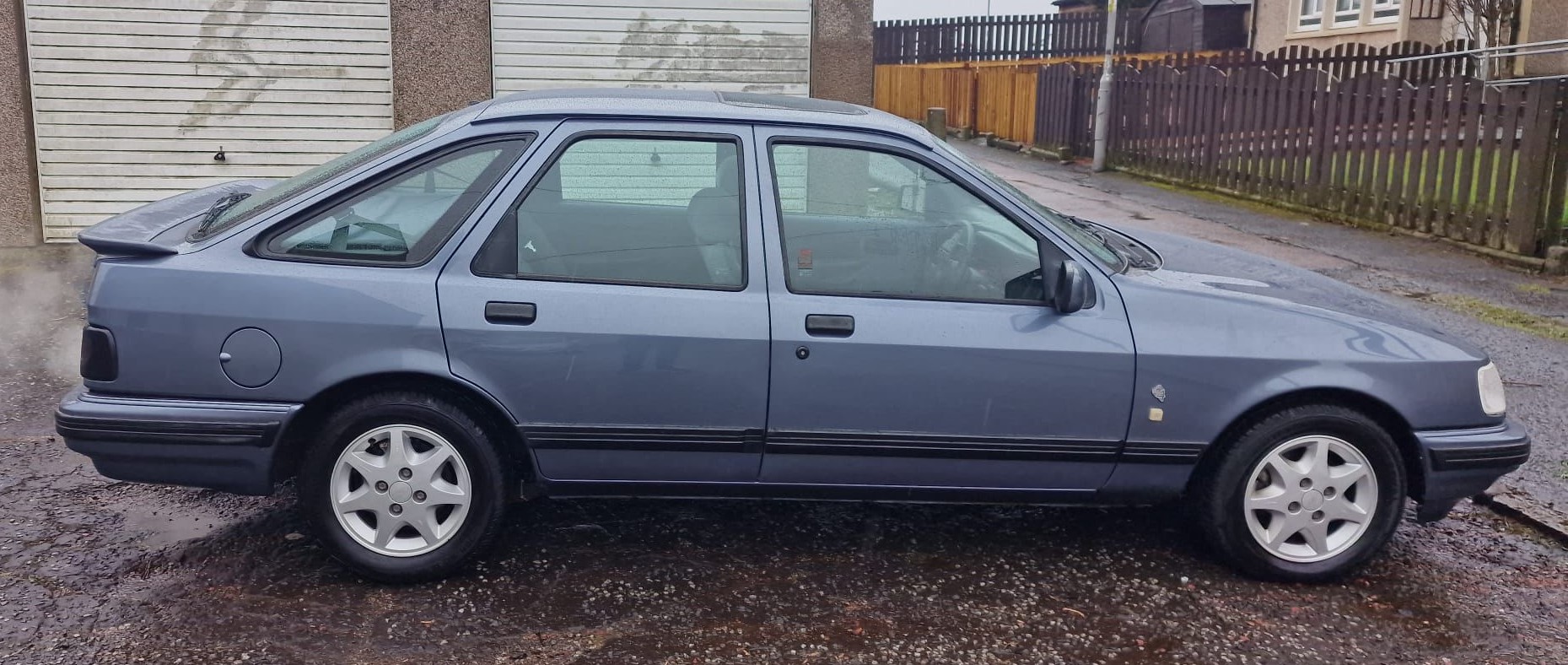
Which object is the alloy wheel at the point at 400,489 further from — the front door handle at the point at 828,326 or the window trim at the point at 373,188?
the front door handle at the point at 828,326

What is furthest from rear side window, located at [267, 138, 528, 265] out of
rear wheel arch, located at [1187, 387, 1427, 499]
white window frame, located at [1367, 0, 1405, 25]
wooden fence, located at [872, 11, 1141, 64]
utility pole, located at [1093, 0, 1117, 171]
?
wooden fence, located at [872, 11, 1141, 64]

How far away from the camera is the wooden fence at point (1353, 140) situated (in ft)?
34.7

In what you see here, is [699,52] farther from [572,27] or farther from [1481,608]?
[1481,608]

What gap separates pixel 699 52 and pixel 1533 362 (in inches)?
263

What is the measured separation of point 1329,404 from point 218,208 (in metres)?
3.88

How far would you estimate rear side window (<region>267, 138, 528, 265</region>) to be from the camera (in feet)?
13.7

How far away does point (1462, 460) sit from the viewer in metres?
4.33

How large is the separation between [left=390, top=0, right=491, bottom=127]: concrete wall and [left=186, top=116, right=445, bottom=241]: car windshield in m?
6.27

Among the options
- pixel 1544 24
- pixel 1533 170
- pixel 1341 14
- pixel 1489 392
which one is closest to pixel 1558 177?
pixel 1533 170

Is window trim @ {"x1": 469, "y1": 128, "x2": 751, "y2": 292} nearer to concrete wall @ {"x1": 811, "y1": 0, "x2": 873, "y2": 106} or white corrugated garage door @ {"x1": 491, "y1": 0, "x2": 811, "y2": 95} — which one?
white corrugated garage door @ {"x1": 491, "y1": 0, "x2": 811, "y2": 95}

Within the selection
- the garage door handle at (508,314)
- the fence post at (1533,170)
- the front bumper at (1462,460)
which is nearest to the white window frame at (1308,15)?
the fence post at (1533,170)

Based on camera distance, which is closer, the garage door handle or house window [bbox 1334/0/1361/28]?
the garage door handle

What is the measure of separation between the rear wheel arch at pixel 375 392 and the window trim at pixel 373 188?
36cm

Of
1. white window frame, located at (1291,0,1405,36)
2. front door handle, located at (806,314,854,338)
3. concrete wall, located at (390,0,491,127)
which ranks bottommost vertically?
front door handle, located at (806,314,854,338)
